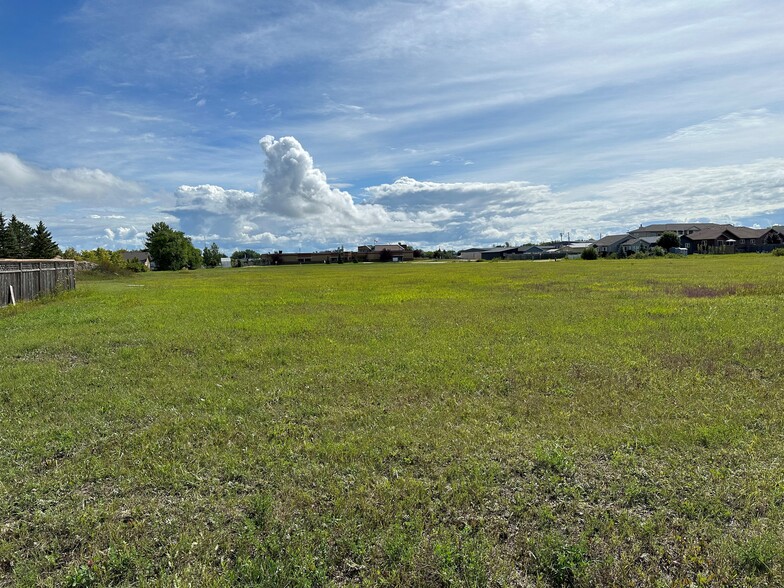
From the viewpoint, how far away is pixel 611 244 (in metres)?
125

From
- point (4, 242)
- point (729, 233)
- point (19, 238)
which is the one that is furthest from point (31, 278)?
point (729, 233)

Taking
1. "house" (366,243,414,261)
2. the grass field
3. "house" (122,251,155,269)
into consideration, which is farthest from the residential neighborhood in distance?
"house" (122,251,155,269)

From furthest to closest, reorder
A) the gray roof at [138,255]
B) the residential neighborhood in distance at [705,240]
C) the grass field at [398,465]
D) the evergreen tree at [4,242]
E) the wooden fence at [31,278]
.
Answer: the gray roof at [138,255], the residential neighborhood in distance at [705,240], the evergreen tree at [4,242], the wooden fence at [31,278], the grass field at [398,465]

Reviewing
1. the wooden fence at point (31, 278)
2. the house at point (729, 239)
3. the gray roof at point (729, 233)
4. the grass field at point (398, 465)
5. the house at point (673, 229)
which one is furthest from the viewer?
the house at point (673, 229)

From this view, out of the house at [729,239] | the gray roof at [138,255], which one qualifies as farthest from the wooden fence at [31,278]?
the house at [729,239]

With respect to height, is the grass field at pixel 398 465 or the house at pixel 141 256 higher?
the house at pixel 141 256

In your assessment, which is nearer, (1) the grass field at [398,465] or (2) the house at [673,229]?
(1) the grass field at [398,465]

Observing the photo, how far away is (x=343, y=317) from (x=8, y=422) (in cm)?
1020

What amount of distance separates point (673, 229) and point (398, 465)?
142439 millimetres

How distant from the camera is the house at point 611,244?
122 meters

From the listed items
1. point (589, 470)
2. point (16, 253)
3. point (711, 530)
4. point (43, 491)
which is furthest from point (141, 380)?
point (16, 253)

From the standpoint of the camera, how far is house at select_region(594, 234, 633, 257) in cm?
12188

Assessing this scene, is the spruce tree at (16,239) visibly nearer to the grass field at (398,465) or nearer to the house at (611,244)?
the grass field at (398,465)

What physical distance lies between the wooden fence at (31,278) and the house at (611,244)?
12174 cm
